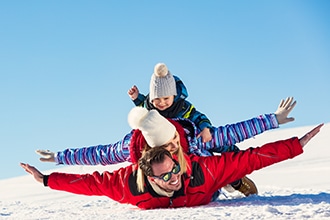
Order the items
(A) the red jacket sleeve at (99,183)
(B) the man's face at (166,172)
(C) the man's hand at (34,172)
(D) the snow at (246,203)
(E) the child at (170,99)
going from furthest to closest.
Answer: (E) the child at (170,99) < (C) the man's hand at (34,172) < (A) the red jacket sleeve at (99,183) < (B) the man's face at (166,172) < (D) the snow at (246,203)

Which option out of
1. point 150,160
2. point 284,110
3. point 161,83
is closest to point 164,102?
point 161,83

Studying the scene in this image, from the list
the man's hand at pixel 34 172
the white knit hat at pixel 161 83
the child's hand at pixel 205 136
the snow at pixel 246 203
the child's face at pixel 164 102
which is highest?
the white knit hat at pixel 161 83

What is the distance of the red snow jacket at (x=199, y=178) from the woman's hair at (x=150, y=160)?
0.06m

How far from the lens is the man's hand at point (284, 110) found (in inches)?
186

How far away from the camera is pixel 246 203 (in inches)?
159

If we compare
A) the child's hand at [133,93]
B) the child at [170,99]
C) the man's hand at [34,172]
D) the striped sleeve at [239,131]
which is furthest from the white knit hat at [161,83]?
the man's hand at [34,172]

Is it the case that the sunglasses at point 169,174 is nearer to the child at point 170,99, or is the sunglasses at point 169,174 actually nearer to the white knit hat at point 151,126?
the white knit hat at point 151,126

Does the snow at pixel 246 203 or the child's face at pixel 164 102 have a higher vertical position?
the child's face at pixel 164 102

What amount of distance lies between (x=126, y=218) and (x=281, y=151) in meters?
1.20

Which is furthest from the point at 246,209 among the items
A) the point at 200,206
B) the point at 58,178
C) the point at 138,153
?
the point at 58,178

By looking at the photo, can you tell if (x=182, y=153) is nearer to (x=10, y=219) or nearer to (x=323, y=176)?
(x=10, y=219)

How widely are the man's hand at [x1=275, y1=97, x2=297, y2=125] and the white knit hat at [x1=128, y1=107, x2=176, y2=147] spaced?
1054mm

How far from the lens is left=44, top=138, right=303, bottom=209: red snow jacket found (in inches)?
159

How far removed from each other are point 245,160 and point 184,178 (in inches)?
17.7
